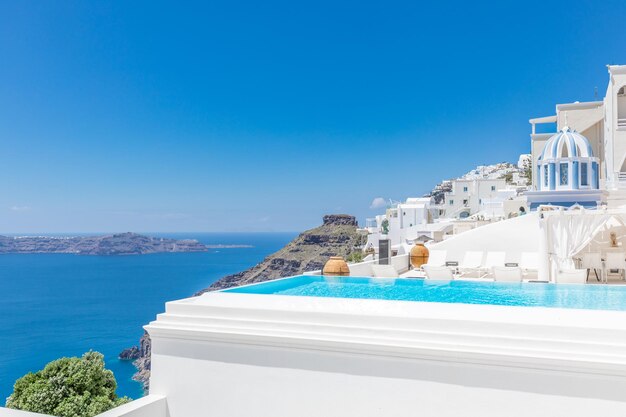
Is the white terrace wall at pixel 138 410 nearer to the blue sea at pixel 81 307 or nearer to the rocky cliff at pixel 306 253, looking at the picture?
the blue sea at pixel 81 307

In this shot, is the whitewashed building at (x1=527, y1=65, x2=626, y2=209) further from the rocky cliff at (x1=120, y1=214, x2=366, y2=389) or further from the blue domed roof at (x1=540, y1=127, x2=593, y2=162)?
the rocky cliff at (x1=120, y1=214, x2=366, y2=389)

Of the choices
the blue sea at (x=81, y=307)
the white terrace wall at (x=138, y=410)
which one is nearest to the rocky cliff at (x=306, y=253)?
the blue sea at (x=81, y=307)

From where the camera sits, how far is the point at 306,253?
3103 inches

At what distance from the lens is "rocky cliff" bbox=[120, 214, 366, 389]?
235ft

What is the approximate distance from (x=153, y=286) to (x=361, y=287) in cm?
9438

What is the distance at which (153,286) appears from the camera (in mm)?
96125

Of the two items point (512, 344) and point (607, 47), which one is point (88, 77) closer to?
point (607, 47)

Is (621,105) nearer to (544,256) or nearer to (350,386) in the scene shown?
(544,256)

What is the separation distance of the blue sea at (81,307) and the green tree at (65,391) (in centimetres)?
3486

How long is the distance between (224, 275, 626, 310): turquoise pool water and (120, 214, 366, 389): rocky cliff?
55915 millimetres

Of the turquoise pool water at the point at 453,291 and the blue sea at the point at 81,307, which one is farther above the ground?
the turquoise pool water at the point at 453,291

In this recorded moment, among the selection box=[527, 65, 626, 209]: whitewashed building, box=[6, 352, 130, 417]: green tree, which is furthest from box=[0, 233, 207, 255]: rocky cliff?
box=[6, 352, 130, 417]: green tree

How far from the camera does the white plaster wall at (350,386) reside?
388 centimetres

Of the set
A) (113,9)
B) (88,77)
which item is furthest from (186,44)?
(88,77)
